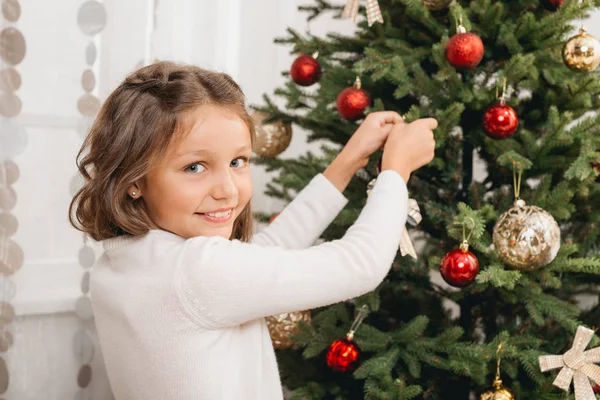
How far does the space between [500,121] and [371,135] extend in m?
0.26

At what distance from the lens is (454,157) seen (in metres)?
1.42

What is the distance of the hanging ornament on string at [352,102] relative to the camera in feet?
4.43

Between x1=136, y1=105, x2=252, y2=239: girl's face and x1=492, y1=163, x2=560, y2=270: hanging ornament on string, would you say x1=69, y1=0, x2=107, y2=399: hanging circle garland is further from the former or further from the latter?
x1=492, y1=163, x2=560, y2=270: hanging ornament on string

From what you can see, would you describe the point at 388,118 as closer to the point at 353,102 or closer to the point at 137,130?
the point at 353,102

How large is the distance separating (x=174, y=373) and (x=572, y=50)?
37.4 inches

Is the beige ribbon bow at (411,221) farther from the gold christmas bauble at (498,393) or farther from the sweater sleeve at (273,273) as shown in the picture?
the gold christmas bauble at (498,393)

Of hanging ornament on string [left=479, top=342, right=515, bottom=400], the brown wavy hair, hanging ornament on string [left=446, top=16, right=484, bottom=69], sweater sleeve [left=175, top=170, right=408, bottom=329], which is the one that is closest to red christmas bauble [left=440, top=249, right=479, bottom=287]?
hanging ornament on string [left=479, top=342, right=515, bottom=400]

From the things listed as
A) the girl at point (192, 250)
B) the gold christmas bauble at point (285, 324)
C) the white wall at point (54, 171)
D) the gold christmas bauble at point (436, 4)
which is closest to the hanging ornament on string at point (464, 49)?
the gold christmas bauble at point (436, 4)

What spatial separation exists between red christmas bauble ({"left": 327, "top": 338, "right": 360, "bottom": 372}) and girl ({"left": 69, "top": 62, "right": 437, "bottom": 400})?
29 centimetres

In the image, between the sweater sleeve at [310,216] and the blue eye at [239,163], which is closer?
the blue eye at [239,163]

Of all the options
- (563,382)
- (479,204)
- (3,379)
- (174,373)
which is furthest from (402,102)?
(3,379)

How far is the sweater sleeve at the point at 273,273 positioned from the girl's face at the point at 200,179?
59 mm

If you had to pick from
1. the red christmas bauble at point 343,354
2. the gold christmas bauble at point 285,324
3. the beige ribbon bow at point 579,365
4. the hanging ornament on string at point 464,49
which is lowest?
the gold christmas bauble at point 285,324

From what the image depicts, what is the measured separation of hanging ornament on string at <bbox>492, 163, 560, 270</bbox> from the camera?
1170 millimetres
